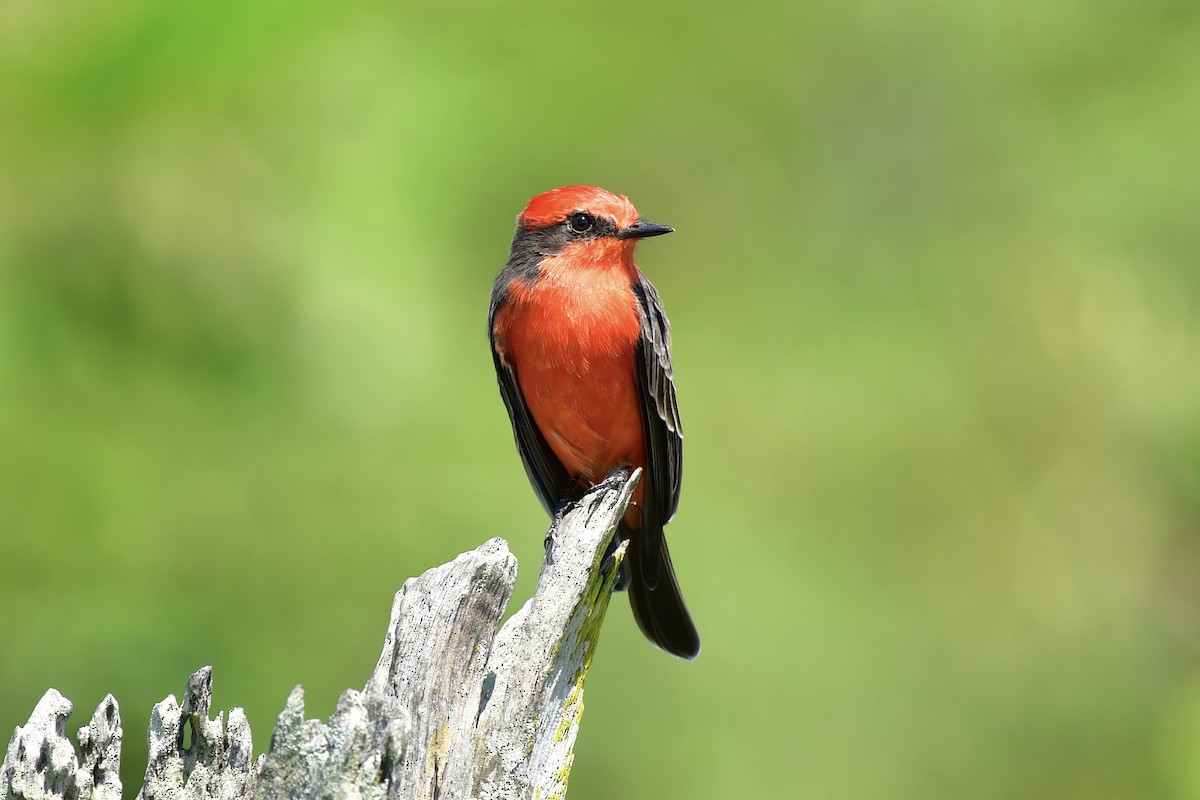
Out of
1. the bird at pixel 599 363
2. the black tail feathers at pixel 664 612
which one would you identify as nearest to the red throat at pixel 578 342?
the bird at pixel 599 363

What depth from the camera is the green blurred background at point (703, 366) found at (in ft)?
15.7

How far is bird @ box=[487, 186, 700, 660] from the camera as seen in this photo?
15.6 ft

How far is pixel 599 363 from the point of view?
15.6ft

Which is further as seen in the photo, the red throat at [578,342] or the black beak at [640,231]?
the black beak at [640,231]

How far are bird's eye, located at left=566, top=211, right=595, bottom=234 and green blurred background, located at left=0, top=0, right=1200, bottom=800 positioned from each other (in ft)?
2.33

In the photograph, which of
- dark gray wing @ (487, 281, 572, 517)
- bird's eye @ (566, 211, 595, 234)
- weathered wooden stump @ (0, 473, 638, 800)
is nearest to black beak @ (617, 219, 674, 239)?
bird's eye @ (566, 211, 595, 234)

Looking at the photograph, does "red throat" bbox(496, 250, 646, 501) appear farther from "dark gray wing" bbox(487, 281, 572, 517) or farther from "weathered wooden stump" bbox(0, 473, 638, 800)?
"weathered wooden stump" bbox(0, 473, 638, 800)

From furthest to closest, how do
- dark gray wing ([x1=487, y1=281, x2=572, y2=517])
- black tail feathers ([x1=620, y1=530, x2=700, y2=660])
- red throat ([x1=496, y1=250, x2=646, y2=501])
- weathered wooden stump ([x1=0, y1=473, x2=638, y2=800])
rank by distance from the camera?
black tail feathers ([x1=620, y1=530, x2=700, y2=660]) < dark gray wing ([x1=487, y1=281, x2=572, y2=517]) < red throat ([x1=496, y1=250, x2=646, y2=501]) < weathered wooden stump ([x1=0, y1=473, x2=638, y2=800])

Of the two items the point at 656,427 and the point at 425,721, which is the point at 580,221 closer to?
the point at 656,427

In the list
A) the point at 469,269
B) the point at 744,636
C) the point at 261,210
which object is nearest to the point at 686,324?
the point at 469,269

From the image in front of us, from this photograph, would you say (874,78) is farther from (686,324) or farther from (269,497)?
(269,497)

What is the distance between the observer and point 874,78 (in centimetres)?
709

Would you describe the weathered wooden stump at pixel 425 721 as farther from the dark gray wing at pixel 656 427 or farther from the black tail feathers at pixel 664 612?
the black tail feathers at pixel 664 612

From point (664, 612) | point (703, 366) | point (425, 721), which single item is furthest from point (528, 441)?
point (425, 721)
